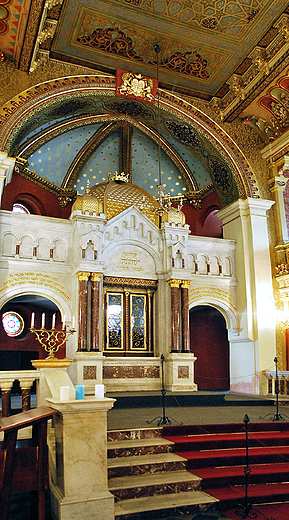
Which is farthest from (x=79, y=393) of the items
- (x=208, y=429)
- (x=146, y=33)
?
(x=146, y=33)

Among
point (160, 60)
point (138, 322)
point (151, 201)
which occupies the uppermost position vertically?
point (160, 60)

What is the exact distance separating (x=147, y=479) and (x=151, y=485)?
8.3 inches

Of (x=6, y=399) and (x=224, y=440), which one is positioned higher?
(x=6, y=399)

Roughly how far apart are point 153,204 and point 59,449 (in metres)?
9.55

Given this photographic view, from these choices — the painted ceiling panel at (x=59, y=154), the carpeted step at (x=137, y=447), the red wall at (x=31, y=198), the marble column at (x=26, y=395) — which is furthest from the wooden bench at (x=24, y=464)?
the painted ceiling panel at (x=59, y=154)

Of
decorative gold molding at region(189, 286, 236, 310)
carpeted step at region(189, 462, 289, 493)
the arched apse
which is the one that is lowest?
carpeted step at region(189, 462, 289, 493)

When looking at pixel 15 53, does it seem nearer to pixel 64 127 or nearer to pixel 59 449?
pixel 64 127

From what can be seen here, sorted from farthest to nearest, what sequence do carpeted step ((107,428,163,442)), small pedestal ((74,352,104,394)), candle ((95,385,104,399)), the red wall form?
the red wall < small pedestal ((74,352,104,394)) < carpeted step ((107,428,163,442)) < candle ((95,385,104,399))

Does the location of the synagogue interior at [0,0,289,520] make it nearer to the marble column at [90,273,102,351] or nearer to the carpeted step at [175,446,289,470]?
the marble column at [90,273,102,351]

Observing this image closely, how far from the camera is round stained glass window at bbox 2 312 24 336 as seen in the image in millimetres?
15664

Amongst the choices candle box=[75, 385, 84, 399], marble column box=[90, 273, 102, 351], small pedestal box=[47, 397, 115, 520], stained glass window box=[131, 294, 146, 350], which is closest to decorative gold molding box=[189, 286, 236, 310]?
stained glass window box=[131, 294, 146, 350]

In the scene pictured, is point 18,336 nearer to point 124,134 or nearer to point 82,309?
point 82,309

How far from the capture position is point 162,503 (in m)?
5.02

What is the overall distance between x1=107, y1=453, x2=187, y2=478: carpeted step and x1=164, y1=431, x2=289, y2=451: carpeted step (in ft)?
1.21
